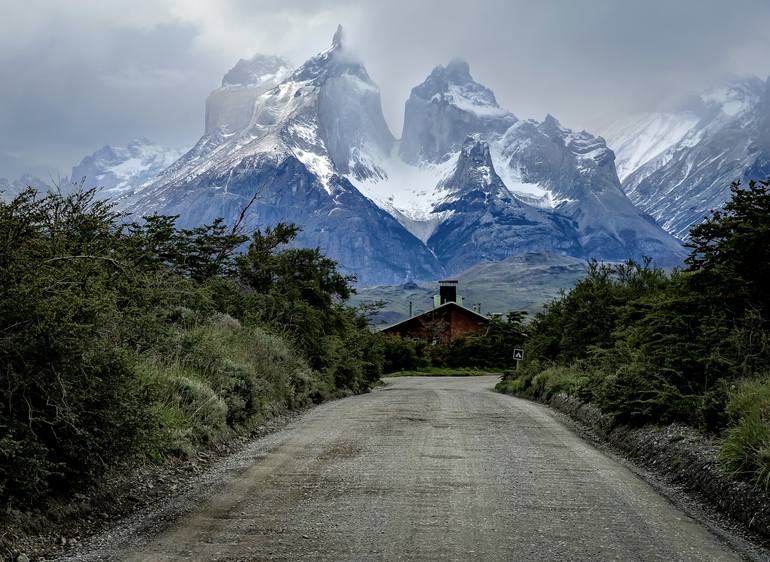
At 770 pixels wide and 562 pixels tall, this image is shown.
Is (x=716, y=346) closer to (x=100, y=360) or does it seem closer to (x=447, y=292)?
(x=100, y=360)

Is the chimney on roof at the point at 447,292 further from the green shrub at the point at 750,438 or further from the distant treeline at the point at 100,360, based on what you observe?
the green shrub at the point at 750,438

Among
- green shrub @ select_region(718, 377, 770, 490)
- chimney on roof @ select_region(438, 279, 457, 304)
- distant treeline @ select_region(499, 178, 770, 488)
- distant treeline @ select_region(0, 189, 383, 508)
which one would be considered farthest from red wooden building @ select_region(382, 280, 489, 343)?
green shrub @ select_region(718, 377, 770, 490)

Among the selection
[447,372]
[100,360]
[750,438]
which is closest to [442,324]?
[447,372]

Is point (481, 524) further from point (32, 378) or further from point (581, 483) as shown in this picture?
point (32, 378)

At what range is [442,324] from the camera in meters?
87.9

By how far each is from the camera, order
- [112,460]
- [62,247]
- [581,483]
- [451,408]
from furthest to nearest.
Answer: [451,408]
[581,483]
[62,247]
[112,460]

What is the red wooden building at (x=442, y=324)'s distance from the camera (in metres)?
87.1

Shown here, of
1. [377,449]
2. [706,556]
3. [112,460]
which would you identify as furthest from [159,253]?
[706,556]

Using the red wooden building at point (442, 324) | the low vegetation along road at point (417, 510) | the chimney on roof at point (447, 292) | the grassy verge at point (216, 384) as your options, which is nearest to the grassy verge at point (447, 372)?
the red wooden building at point (442, 324)

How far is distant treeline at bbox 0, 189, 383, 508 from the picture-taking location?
7.45 metres

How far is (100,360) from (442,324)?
80.3 m

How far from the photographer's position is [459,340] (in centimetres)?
8150

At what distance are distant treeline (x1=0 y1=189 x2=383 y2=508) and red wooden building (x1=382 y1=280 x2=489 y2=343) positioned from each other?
64940mm

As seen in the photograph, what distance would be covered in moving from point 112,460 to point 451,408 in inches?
482
